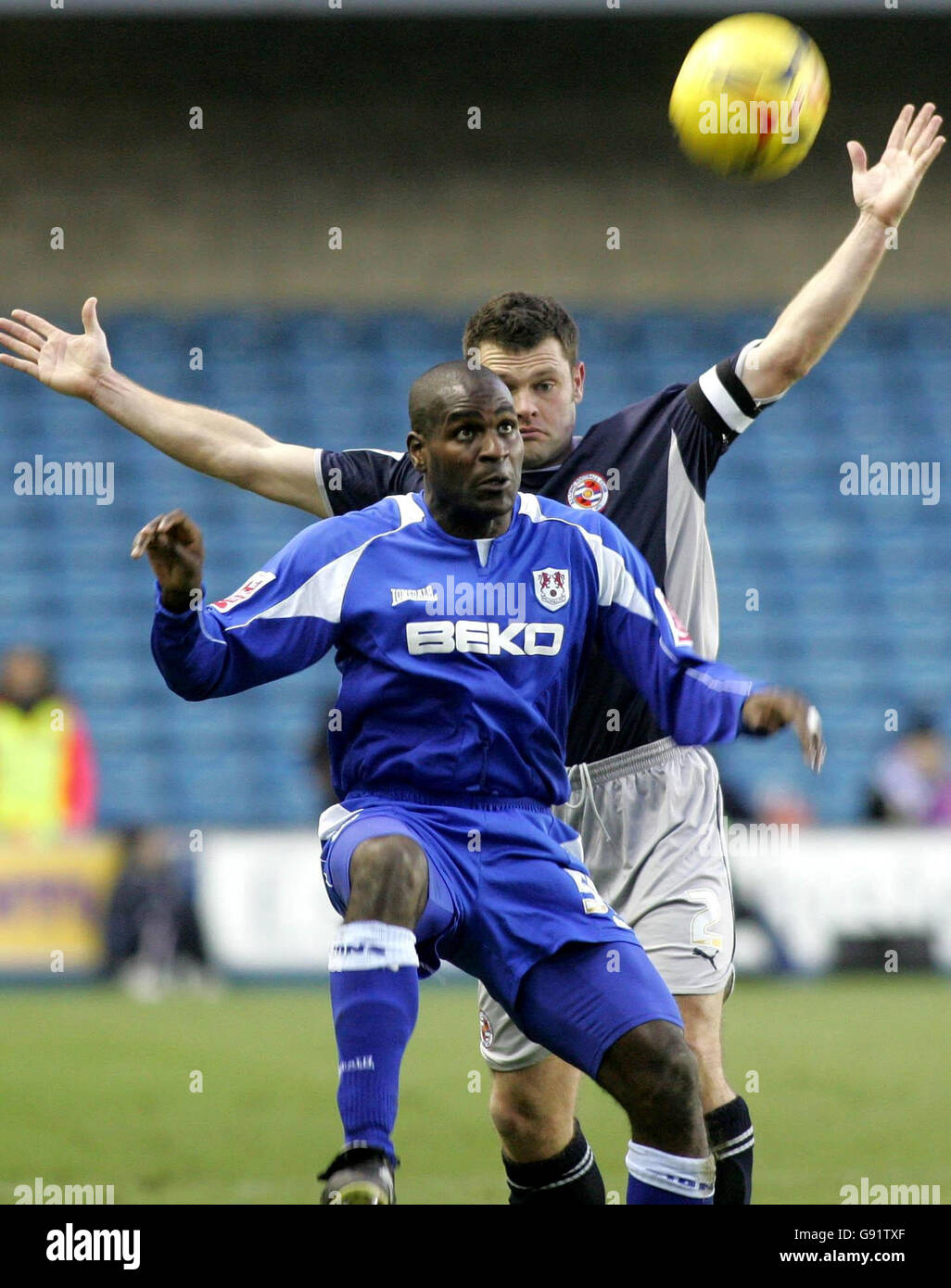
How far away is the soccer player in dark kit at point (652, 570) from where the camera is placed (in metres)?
5.14

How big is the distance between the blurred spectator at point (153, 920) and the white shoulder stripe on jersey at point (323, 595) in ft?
26.5

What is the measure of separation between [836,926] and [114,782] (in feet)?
19.4

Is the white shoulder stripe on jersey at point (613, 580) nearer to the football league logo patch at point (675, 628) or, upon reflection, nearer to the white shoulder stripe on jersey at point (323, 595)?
the football league logo patch at point (675, 628)

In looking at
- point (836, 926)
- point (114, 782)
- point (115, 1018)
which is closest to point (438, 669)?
point (115, 1018)

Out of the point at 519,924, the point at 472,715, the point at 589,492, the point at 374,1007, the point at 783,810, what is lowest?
the point at 374,1007

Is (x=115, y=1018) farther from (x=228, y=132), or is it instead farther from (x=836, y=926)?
(x=228, y=132)

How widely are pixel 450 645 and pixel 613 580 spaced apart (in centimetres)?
46

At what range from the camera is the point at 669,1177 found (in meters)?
4.21

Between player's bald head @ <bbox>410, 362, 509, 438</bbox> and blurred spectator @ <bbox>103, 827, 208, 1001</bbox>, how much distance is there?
26.9 ft

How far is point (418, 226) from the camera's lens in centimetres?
1827

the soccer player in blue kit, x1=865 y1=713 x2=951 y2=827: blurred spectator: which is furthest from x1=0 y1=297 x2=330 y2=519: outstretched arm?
x1=865 y1=713 x2=951 y2=827: blurred spectator

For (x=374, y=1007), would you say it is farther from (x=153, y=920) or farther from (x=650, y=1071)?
(x=153, y=920)

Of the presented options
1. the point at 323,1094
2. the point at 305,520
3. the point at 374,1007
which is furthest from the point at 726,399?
the point at 305,520

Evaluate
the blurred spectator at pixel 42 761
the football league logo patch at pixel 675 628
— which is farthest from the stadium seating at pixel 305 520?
the football league logo patch at pixel 675 628
